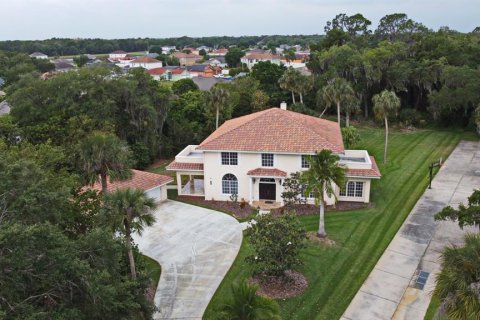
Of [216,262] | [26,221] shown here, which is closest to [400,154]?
[216,262]

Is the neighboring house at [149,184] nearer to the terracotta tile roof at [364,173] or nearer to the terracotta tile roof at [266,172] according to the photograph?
the terracotta tile roof at [266,172]

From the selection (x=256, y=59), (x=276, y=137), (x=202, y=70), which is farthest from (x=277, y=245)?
(x=256, y=59)

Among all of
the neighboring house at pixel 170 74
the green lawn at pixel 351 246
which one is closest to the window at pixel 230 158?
the green lawn at pixel 351 246

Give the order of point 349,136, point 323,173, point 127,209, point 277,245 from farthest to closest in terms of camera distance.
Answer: point 349,136 → point 323,173 → point 277,245 → point 127,209

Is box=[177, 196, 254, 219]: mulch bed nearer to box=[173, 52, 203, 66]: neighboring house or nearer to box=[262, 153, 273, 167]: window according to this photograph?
box=[262, 153, 273, 167]: window

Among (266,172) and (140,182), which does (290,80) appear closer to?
(266,172)

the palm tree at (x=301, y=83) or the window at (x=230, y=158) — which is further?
the palm tree at (x=301, y=83)
